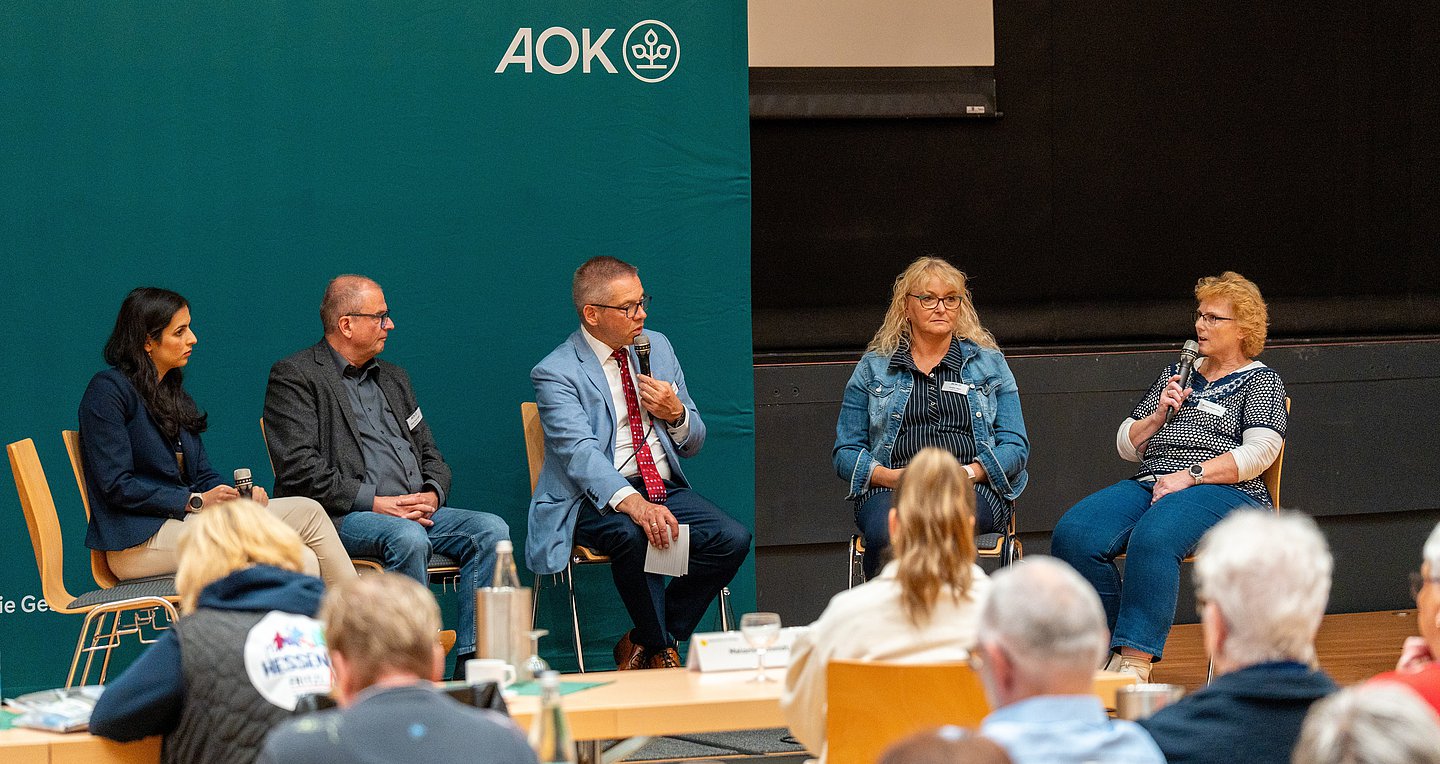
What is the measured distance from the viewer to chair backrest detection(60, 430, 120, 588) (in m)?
4.42

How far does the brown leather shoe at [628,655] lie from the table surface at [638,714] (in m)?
Answer: 1.57

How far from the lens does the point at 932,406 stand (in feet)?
16.6

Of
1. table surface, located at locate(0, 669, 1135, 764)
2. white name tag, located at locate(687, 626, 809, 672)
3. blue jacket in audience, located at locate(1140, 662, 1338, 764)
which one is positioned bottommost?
table surface, located at locate(0, 669, 1135, 764)

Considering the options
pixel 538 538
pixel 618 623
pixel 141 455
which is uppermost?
pixel 141 455

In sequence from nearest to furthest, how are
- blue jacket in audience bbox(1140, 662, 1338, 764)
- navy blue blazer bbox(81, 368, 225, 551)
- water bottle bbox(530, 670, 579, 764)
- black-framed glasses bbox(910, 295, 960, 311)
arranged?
blue jacket in audience bbox(1140, 662, 1338, 764), water bottle bbox(530, 670, 579, 764), navy blue blazer bbox(81, 368, 225, 551), black-framed glasses bbox(910, 295, 960, 311)

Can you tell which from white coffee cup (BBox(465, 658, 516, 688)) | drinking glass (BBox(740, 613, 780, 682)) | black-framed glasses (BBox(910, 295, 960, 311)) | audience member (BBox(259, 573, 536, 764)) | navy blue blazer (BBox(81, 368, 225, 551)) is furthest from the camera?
black-framed glasses (BBox(910, 295, 960, 311))

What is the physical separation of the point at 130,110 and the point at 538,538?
1.98 meters

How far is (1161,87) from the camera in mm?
6676

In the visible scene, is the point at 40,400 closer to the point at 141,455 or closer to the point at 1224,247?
the point at 141,455

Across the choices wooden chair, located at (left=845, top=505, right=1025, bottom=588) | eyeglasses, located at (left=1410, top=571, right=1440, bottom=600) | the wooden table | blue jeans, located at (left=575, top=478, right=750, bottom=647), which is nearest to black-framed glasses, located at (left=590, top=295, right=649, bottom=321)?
A: blue jeans, located at (left=575, top=478, right=750, bottom=647)

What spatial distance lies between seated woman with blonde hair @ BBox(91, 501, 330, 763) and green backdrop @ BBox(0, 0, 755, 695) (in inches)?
101

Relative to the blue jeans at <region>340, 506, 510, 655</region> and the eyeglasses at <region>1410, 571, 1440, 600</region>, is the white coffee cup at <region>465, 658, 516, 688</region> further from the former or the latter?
the eyeglasses at <region>1410, 571, 1440, 600</region>

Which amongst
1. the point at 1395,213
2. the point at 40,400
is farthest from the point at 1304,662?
the point at 1395,213

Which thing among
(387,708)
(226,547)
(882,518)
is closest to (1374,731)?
(387,708)
